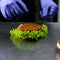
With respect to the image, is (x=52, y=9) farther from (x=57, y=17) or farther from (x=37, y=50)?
(x=37, y=50)

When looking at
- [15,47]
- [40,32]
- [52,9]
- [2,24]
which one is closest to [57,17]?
[52,9]

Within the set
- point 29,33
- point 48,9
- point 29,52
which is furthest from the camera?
point 48,9

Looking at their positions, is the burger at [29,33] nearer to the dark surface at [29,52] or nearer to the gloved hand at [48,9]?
the dark surface at [29,52]

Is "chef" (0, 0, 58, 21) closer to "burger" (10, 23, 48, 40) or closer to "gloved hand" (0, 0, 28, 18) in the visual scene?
"gloved hand" (0, 0, 28, 18)

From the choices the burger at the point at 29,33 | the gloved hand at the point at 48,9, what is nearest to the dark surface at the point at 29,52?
the burger at the point at 29,33

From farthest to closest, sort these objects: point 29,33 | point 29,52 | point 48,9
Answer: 1. point 48,9
2. point 29,33
3. point 29,52

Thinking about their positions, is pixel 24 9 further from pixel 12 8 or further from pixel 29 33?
pixel 29 33

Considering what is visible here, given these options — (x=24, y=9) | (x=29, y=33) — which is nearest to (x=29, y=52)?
(x=29, y=33)

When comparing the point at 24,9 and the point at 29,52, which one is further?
the point at 24,9

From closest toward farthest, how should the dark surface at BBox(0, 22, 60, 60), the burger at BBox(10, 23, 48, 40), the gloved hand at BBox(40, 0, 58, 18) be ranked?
the dark surface at BBox(0, 22, 60, 60) < the burger at BBox(10, 23, 48, 40) < the gloved hand at BBox(40, 0, 58, 18)

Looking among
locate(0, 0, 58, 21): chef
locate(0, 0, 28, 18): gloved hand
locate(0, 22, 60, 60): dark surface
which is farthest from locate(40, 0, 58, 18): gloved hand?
locate(0, 22, 60, 60): dark surface
